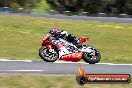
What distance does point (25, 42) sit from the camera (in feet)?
79.8

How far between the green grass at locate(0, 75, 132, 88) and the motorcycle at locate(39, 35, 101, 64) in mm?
801

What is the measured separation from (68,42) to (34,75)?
1.89 metres

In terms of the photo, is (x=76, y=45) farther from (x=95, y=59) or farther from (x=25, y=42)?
(x=25, y=42)

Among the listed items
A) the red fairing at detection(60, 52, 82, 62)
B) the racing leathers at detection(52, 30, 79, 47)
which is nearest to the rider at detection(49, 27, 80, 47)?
the racing leathers at detection(52, 30, 79, 47)

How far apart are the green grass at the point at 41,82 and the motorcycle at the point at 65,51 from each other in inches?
31.5

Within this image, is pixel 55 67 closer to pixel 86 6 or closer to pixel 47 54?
pixel 47 54

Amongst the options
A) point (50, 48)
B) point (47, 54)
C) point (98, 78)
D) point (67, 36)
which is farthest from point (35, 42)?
point (98, 78)

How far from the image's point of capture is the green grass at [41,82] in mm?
13594

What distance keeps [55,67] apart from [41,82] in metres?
2.63

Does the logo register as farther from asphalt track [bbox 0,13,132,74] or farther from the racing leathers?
asphalt track [bbox 0,13,132,74]

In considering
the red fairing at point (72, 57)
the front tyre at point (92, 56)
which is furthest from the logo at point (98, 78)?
the front tyre at point (92, 56)

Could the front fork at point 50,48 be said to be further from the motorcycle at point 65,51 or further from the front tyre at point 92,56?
the front tyre at point 92,56

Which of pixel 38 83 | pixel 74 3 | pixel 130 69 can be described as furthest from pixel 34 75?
pixel 74 3

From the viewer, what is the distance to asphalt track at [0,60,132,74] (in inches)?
627
